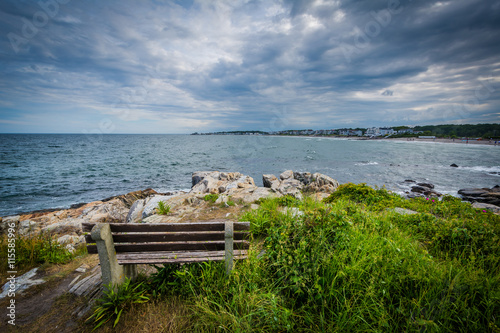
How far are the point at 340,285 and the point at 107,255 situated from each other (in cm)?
335

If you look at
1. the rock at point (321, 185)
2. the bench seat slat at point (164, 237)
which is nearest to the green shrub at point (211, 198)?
the bench seat slat at point (164, 237)

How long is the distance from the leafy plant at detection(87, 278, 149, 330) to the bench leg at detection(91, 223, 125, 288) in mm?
107

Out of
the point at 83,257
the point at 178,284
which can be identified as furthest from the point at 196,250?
the point at 83,257

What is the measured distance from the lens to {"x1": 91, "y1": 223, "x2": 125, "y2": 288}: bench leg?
276cm

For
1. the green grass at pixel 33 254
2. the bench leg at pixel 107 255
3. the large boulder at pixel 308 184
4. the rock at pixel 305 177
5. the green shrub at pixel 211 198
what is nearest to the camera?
the bench leg at pixel 107 255

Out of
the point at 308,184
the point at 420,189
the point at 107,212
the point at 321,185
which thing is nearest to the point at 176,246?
the point at 107,212

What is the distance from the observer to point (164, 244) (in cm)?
312

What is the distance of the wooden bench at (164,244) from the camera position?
2.95 meters

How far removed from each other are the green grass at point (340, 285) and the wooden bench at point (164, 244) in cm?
25

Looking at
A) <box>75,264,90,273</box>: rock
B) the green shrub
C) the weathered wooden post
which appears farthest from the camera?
the green shrub

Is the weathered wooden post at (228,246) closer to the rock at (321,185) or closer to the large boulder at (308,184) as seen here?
the large boulder at (308,184)

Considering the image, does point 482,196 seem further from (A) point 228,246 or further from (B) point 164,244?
(B) point 164,244

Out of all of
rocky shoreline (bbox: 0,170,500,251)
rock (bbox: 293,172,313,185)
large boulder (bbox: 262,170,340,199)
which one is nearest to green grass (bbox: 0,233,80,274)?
rocky shoreline (bbox: 0,170,500,251)

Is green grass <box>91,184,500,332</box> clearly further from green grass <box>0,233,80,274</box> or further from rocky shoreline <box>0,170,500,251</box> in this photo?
rocky shoreline <box>0,170,500,251</box>
